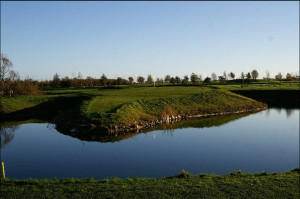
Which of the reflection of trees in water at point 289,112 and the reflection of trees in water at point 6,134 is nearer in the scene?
the reflection of trees in water at point 6,134

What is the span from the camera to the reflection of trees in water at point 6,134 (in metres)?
29.1

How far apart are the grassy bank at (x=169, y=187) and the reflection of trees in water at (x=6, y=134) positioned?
611 inches

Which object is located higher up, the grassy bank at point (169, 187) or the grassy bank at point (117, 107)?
the grassy bank at point (117, 107)

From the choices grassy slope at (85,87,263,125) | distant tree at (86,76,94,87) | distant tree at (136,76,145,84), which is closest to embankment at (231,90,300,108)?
grassy slope at (85,87,263,125)

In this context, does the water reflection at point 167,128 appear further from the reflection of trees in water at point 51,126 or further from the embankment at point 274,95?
the embankment at point 274,95

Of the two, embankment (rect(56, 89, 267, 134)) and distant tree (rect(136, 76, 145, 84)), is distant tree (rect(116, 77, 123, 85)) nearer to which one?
distant tree (rect(136, 76, 145, 84))

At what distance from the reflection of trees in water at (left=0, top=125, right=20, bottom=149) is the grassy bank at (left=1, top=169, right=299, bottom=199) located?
1553cm

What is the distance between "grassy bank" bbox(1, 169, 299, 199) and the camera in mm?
12773

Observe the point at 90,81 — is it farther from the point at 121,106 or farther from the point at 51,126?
the point at 121,106

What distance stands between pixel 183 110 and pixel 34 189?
33926mm

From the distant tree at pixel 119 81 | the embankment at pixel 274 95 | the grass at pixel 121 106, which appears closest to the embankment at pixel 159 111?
the grass at pixel 121 106

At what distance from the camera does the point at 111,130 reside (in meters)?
31.5

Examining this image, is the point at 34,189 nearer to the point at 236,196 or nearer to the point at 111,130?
the point at 236,196

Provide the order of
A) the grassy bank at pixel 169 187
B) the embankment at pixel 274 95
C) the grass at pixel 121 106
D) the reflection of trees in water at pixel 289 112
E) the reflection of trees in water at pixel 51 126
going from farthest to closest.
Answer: the embankment at pixel 274 95
the reflection of trees in water at pixel 289 112
the reflection of trees in water at pixel 51 126
the grass at pixel 121 106
the grassy bank at pixel 169 187
